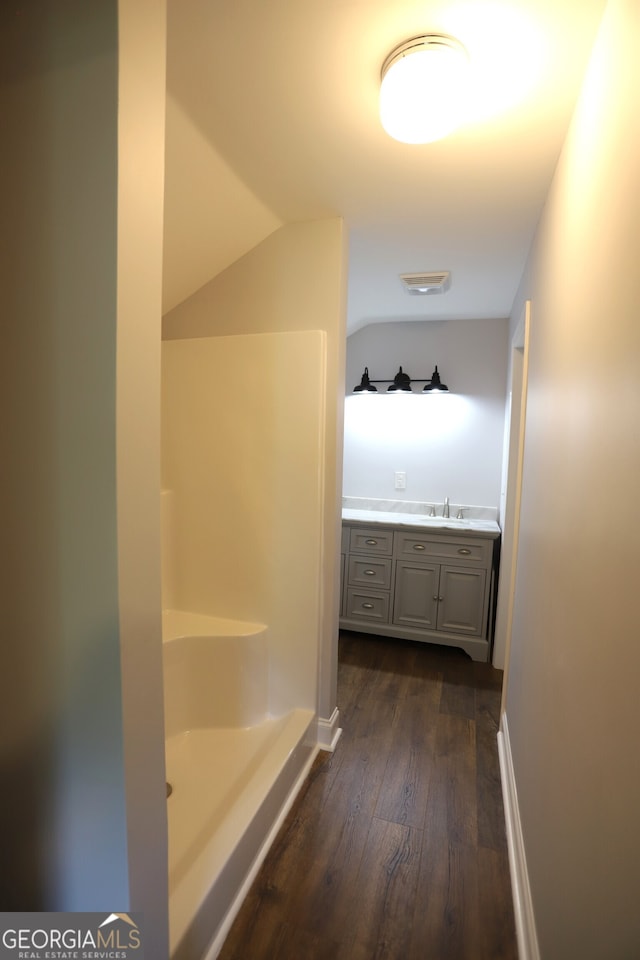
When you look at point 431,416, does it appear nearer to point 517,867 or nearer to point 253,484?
point 253,484

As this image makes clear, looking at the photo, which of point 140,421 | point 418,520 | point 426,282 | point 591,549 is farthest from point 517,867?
point 426,282

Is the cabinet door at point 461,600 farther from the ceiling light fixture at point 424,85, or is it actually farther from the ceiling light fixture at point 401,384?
the ceiling light fixture at point 424,85

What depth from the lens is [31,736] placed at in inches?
33.6

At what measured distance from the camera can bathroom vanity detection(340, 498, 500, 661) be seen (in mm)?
2885

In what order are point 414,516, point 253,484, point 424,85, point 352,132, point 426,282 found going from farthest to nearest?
point 414,516, point 426,282, point 253,484, point 352,132, point 424,85

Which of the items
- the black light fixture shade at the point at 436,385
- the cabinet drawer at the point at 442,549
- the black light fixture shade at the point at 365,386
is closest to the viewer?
the cabinet drawer at the point at 442,549

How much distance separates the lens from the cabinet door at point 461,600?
288cm

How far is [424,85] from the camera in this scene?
1073 millimetres

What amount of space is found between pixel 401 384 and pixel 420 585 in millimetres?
1493

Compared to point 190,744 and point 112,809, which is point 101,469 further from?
point 190,744

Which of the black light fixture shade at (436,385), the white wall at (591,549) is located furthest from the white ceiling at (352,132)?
the black light fixture shade at (436,385)

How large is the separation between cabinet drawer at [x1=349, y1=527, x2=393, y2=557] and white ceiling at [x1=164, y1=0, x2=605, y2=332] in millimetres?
1725

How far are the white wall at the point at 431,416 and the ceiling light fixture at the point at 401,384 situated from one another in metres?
0.06

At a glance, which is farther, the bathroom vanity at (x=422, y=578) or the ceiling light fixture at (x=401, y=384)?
the ceiling light fixture at (x=401, y=384)
